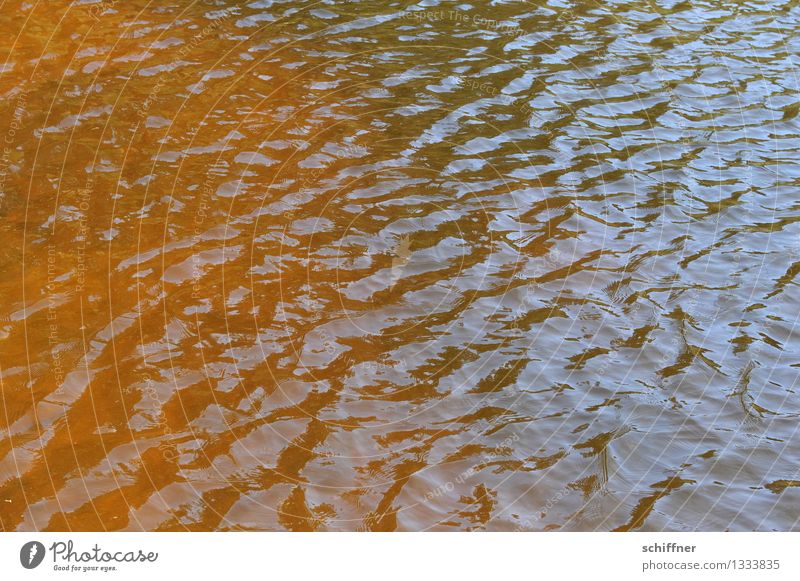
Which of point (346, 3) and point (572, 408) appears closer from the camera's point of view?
point (572, 408)

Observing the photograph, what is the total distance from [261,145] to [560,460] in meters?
6.51

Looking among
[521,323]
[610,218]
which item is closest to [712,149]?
[610,218]

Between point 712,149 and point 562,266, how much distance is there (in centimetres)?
439

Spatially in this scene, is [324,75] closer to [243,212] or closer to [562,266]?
[243,212]

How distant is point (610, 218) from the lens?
474 inches

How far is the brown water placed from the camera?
26.3 feet

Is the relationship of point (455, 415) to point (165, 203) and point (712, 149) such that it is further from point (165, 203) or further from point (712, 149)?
point (712, 149)

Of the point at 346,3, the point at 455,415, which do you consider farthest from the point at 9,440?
the point at 346,3

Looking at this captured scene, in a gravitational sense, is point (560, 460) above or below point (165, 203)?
below

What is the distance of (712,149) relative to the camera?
13852 mm

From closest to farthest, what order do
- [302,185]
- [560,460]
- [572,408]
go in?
[560,460] → [572,408] → [302,185]

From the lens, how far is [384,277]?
10.6 m

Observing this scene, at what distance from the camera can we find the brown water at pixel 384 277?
26.3ft
